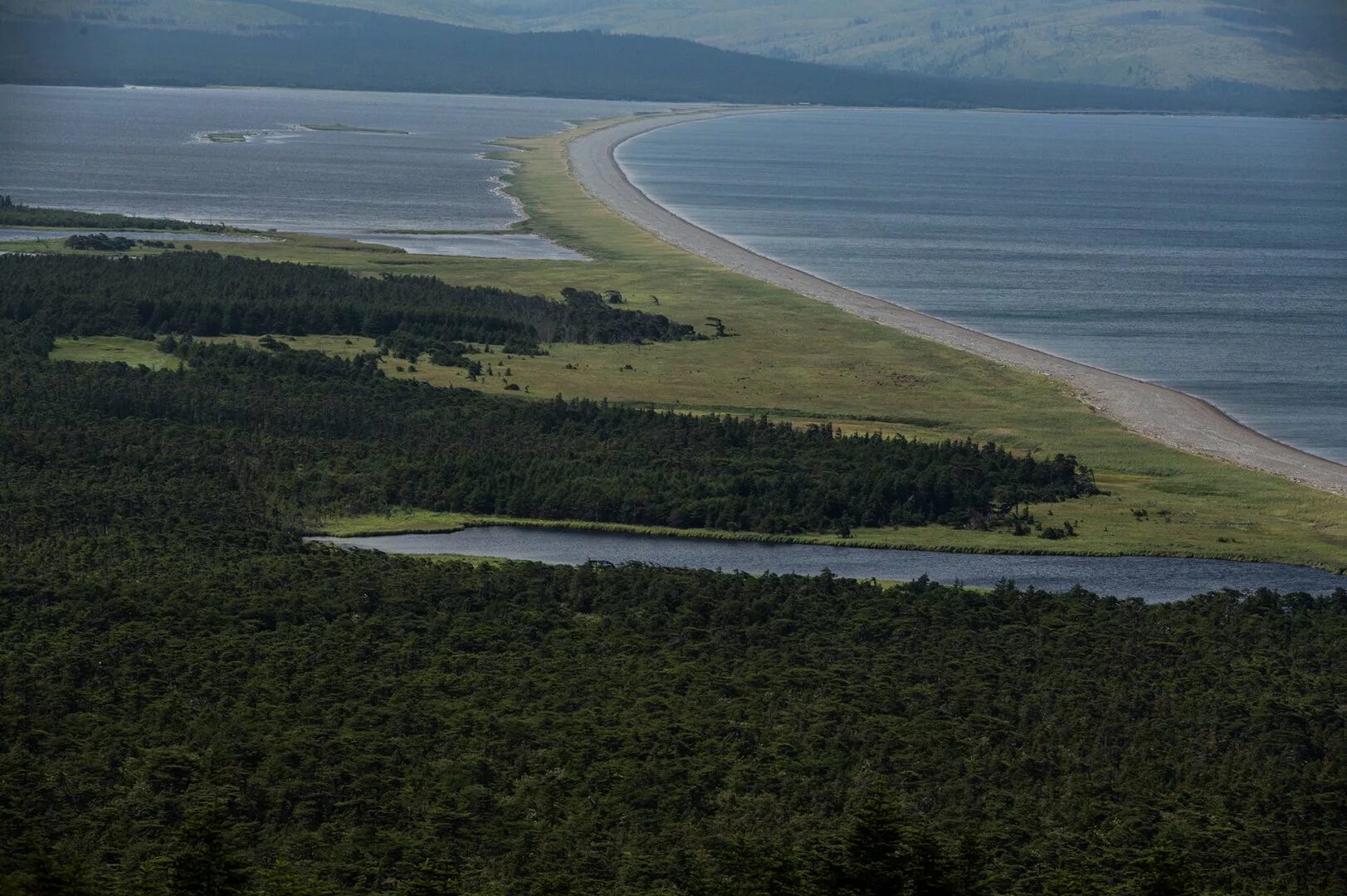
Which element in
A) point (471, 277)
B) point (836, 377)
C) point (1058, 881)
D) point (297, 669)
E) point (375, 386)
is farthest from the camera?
point (471, 277)

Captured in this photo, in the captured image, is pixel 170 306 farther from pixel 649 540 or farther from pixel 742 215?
pixel 742 215

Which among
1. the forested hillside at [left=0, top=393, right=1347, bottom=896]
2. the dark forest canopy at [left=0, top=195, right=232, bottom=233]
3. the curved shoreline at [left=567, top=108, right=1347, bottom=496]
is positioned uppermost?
the dark forest canopy at [left=0, top=195, right=232, bottom=233]

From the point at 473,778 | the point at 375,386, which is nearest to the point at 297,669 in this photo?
the point at 473,778

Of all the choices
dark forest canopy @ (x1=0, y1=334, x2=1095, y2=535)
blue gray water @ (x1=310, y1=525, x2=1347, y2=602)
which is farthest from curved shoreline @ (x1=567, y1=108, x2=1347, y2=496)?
blue gray water @ (x1=310, y1=525, x2=1347, y2=602)

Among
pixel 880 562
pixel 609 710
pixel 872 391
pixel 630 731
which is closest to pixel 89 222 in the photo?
pixel 872 391

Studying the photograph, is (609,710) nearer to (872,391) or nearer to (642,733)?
(642,733)

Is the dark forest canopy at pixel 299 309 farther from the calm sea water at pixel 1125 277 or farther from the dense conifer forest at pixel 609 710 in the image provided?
the dense conifer forest at pixel 609 710

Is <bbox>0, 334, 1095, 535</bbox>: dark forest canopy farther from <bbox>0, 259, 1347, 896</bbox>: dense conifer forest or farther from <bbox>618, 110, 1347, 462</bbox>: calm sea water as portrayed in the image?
<bbox>618, 110, 1347, 462</bbox>: calm sea water
